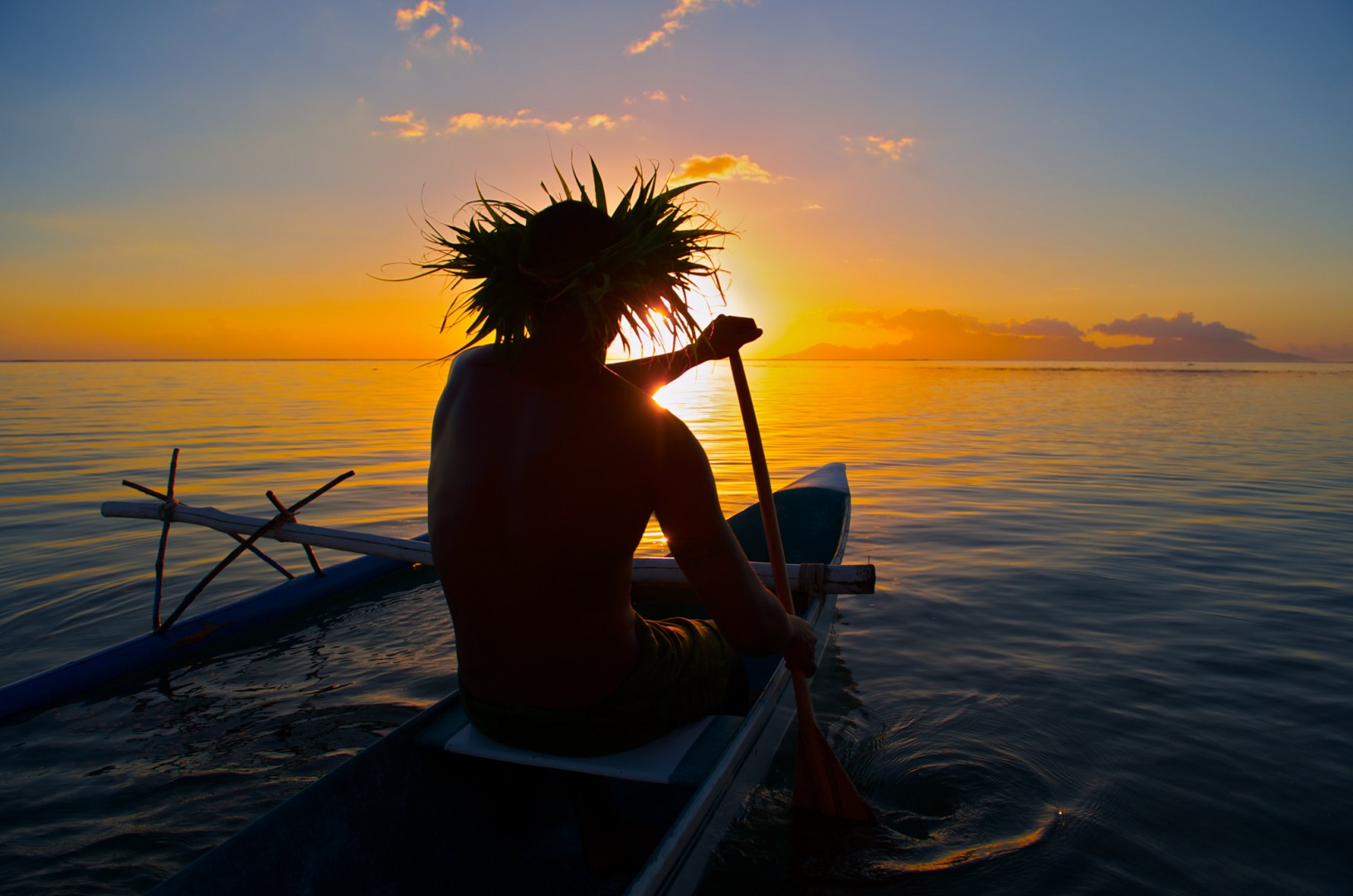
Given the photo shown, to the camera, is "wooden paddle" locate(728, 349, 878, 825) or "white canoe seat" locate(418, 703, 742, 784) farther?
"wooden paddle" locate(728, 349, 878, 825)

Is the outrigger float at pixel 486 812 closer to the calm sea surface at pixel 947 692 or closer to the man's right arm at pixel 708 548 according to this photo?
the man's right arm at pixel 708 548

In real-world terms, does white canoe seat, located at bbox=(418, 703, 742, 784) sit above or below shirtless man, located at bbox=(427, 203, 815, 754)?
below

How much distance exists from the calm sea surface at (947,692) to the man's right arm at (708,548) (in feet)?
1.61

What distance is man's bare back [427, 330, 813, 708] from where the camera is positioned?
2.10 meters

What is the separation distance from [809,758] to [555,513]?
7.36ft

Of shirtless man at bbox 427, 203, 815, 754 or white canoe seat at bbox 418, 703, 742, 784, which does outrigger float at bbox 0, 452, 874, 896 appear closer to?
white canoe seat at bbox 418, 703, 742, 784

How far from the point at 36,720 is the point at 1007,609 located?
7.25 metres

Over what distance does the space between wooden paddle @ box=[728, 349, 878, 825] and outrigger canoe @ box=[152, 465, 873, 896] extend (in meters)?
0.22

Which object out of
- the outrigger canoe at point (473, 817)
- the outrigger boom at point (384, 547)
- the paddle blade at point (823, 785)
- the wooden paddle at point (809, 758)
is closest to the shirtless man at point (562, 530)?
the outrigger canoe at point (473, 817)

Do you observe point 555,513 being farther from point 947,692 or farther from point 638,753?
point 947,692

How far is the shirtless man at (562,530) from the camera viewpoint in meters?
2.10

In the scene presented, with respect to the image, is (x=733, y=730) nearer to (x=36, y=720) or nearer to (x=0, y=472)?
(x=36, y=720)

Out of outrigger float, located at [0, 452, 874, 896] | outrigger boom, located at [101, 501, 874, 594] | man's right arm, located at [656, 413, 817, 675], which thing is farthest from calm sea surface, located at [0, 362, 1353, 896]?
outrigger boom, located at [101, 501, 874, 594]

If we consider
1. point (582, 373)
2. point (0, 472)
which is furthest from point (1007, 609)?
point (0, 472)
